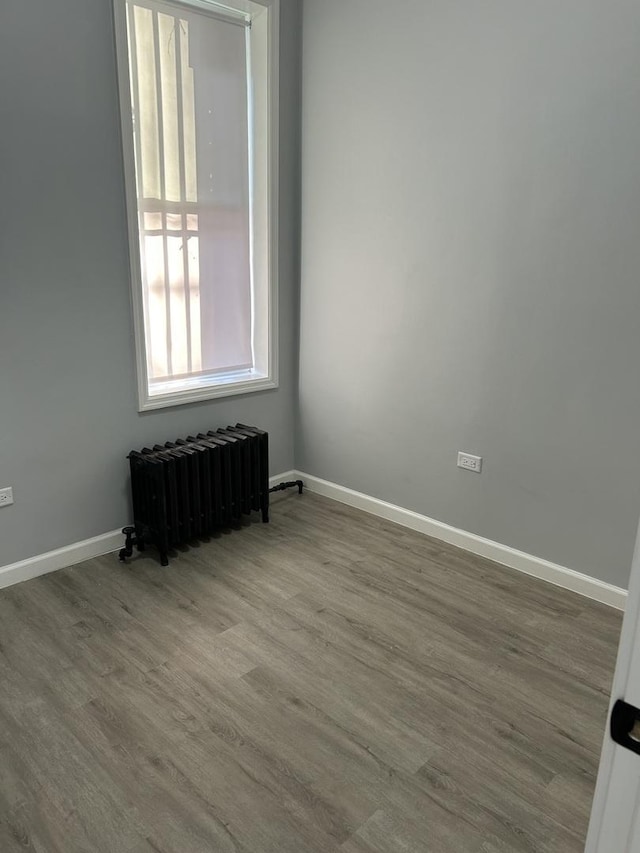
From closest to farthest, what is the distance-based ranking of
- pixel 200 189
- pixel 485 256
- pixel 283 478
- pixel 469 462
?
1. pixel 485 256
2. pixel 469 462
3. pixel 200 189
4. pixel 283 478

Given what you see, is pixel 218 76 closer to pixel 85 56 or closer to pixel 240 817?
pixel 85 56

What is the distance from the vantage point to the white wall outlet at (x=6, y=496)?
2717 mm

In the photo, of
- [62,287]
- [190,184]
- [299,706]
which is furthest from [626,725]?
[190,184]

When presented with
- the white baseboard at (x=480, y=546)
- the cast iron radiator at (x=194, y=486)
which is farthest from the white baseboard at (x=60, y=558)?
the white baseboard at (x=480, y=546)

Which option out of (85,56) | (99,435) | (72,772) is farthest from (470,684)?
(85,56)

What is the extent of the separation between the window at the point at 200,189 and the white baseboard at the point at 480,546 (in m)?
0.84

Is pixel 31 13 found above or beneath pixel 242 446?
above

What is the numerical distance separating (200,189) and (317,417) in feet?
4.99

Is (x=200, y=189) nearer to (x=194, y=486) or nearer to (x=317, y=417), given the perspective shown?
(x=317, y=417)

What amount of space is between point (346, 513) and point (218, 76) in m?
2.57

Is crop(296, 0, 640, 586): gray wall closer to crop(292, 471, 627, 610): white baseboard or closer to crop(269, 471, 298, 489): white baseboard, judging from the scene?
crop(292, 471, 627, 610): white baseboard

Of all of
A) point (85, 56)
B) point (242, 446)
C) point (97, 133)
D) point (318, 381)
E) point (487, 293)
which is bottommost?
point (242, 446)

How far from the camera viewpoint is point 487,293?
2879 millimetres

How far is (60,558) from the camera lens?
9.70 feet
